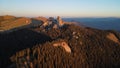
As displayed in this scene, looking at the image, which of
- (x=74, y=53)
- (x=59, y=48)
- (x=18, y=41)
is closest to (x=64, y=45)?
(x=59, y=48)

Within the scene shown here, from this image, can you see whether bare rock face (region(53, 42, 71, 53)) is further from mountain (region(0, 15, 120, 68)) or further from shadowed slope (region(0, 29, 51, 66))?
shadowed slope (region(0, 29, 51, 66))

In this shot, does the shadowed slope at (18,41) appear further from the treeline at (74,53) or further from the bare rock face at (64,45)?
the bare rock face at (64,45)

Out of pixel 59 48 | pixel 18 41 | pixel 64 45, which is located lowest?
pixel 18 41

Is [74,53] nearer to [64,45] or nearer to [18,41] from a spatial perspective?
[64,45]

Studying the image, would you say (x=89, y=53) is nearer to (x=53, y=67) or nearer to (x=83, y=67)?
(x=83, y=67)

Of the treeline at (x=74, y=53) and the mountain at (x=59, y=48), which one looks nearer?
the treeline at (x=74, y=53)

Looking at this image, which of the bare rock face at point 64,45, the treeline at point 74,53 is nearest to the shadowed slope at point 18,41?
the treeline at point 74,53

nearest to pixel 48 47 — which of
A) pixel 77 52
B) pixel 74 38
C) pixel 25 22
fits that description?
pixel 77 52

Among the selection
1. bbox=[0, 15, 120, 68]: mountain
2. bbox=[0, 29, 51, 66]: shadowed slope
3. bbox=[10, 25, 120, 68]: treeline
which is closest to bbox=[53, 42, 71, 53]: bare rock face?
bbox=[0, 15, 120, 68]: mountain

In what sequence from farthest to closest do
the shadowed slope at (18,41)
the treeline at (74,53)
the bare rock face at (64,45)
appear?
the shadowed slope at (18,41) → the bare rock face at (64,45) → the treeline at (74,53)
